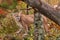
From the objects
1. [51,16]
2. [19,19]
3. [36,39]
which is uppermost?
[51,16]

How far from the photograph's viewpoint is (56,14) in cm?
49

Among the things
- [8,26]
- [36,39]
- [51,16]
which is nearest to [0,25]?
[8,26]

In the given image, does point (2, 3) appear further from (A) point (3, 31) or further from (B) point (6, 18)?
(B) point (6, 18)

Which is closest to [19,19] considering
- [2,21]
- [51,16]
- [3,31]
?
[3,31]

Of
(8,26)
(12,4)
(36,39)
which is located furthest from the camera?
(8,26)

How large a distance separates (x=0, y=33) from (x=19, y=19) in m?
0.56

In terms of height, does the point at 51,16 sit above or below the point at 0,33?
above

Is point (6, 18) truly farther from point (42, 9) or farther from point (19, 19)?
point (42, 9)

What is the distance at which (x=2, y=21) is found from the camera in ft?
18.5

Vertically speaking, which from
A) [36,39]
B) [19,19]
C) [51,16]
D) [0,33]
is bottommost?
[0,33]

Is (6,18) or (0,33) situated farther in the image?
(6,18)

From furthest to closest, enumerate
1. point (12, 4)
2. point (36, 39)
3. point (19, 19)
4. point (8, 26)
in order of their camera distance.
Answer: point (8, 26) < point (19, 19) < point (36, 39) < point (12, 4)

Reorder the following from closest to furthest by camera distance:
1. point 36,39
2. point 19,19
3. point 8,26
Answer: point 36,39 < point 19,19 < point 8,26

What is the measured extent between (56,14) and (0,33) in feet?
14.9
